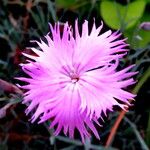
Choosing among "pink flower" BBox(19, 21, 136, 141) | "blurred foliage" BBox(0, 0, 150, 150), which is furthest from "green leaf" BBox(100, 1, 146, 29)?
"pink flower" BBox(19, 21, 136, 141)

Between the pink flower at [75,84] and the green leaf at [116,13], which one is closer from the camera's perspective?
the pink flower at [75,84]

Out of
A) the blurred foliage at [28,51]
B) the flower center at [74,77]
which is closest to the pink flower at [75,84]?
the flower center at [74,77]

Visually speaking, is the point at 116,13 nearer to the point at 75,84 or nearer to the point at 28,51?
the point at 28,51

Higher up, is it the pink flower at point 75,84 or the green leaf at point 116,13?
the green leaf at point 116,13

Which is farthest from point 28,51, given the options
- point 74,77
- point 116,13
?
point 74,77

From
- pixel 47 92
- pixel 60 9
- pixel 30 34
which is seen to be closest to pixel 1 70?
pixel 30 34

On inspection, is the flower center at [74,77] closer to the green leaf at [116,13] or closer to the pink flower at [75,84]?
the pink flower at [75,84]

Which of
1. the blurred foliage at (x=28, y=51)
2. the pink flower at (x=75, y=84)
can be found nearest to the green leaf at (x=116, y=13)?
the blurred foliage at (x=28, y=51)

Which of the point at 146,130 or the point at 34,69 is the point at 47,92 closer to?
the point at 34,69
